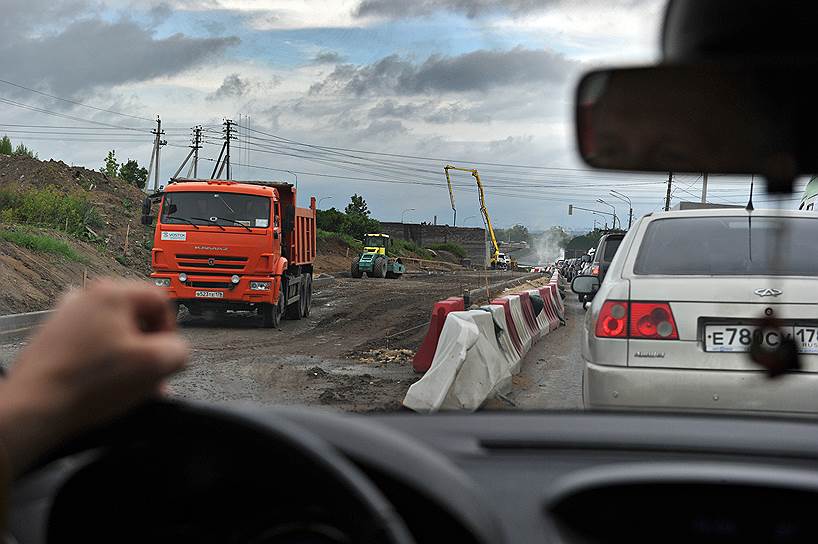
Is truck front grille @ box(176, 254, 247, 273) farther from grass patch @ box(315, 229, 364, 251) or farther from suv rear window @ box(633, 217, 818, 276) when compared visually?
grass patch @ box(315, 229, 364, 251)

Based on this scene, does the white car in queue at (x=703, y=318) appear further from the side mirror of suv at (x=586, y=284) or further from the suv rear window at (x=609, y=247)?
the suv rear window at (x=609, y=247)

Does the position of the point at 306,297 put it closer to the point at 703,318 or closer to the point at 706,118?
the point at 703,318

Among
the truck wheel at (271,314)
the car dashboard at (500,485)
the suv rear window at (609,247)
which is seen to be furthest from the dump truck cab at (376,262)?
the car dashboard at (500,485)

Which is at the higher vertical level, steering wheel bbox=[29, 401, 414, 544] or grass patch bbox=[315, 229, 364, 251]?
steering wheel bbox=[29, 401, 414, 544]

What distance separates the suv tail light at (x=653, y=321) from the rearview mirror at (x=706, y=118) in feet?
13.3

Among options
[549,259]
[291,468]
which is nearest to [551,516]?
[291,468]

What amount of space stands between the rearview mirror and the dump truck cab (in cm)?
4924

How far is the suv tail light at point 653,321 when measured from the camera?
18.9ft

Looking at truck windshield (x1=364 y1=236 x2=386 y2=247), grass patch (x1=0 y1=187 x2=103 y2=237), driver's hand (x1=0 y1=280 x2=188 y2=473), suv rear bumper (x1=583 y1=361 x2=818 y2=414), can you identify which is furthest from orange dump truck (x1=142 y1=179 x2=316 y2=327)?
truck windshield (x1=364 y1=236 x2=386 y2=247)

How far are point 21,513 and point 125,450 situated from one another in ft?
0.97

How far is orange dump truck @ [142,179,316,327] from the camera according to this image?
60.6 feet

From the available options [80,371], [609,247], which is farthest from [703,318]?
[609,247]

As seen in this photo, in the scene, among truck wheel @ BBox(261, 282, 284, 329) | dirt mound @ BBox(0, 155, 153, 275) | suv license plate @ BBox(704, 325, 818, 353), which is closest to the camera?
suv license plate @ BBox(704, 325, 818, 353)

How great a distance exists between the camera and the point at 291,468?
1.55 m
